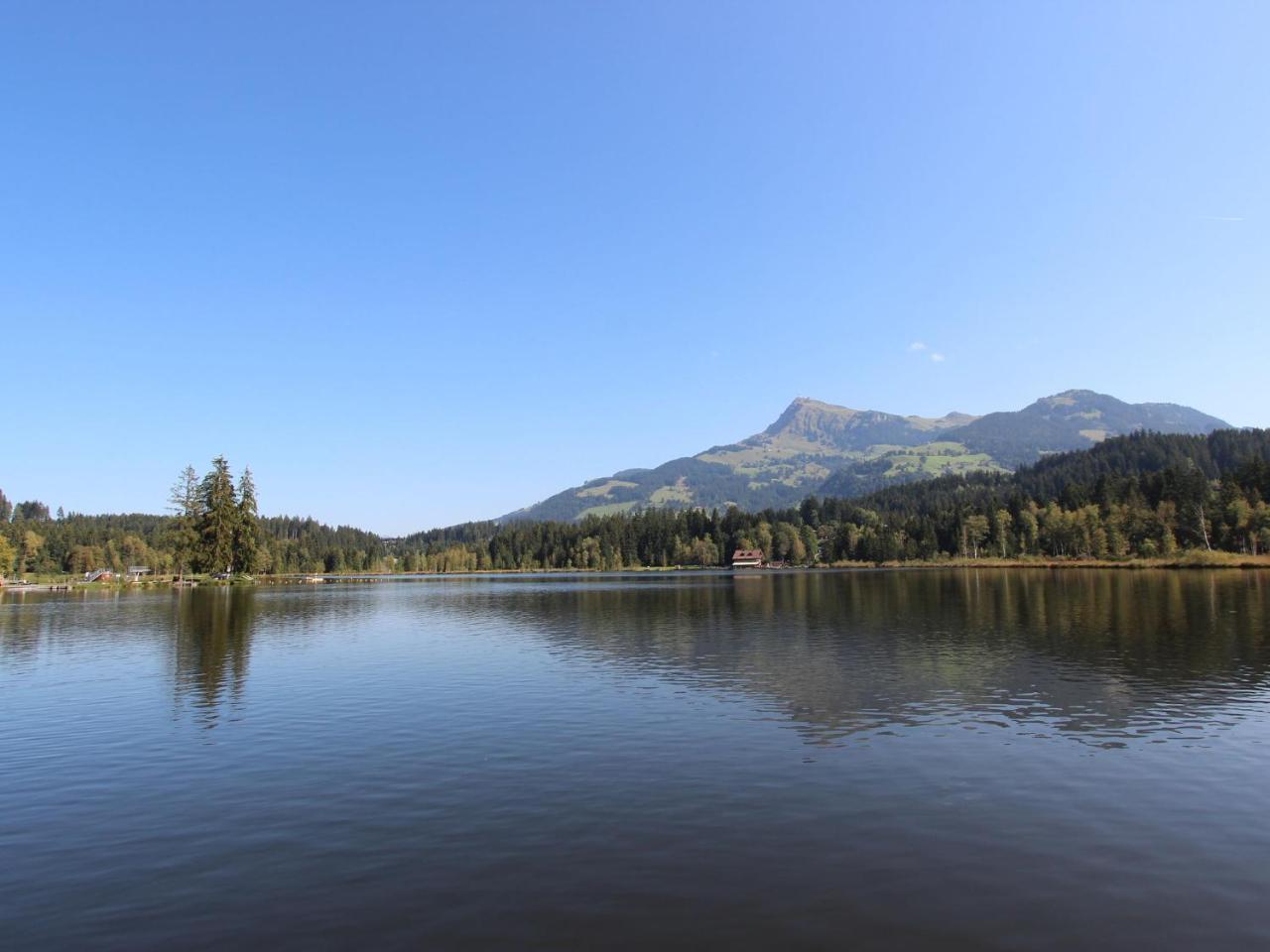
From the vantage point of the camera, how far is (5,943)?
1387 centimetres

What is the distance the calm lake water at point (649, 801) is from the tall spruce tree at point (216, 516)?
435 feet

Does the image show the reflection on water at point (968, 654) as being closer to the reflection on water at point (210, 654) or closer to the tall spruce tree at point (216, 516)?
the reflection on water at point (210, 654)

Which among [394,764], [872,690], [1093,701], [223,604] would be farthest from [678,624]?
[223,604]

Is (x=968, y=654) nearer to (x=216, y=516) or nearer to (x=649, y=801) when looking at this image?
(x=649, y=801)

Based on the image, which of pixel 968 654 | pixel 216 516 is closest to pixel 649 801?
pixel 968 654

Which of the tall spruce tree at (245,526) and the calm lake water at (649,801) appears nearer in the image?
the calm lake water at (649,801)

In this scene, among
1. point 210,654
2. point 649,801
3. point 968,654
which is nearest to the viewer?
point 649,801

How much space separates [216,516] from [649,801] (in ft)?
586

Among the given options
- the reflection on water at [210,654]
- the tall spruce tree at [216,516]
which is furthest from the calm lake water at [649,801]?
the tall spruce tree at [216,516]

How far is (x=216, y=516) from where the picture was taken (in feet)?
563

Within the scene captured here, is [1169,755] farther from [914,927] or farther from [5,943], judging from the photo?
[5,943]

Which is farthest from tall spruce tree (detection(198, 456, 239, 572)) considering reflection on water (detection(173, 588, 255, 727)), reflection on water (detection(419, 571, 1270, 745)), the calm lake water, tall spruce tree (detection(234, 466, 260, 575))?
the calm lake water

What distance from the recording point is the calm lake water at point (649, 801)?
14.6 meters

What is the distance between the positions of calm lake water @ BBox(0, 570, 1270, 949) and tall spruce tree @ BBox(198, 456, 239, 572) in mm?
132731
